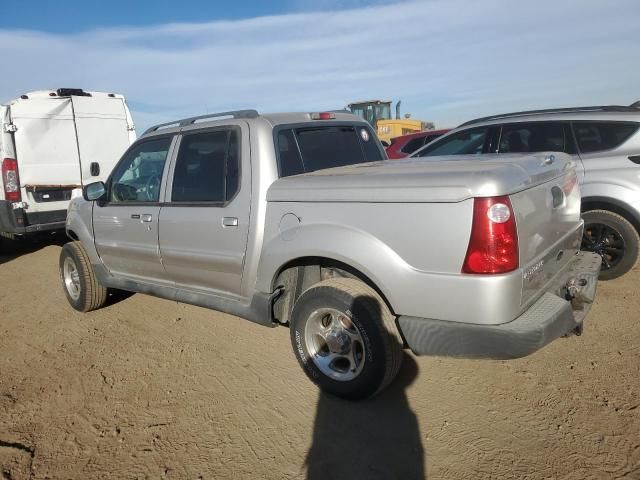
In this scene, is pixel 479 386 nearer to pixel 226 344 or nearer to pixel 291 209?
pixel 291 209

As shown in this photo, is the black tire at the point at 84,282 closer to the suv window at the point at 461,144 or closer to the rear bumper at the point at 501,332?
the rear bumper at the point at 501,332

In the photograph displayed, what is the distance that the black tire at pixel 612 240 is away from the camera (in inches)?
176

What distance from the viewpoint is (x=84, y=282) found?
4.70m

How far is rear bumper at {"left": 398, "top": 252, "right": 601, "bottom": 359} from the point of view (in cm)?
233

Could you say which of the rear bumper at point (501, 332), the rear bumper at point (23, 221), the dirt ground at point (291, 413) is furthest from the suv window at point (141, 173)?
the rear bumper at point (23, 221)

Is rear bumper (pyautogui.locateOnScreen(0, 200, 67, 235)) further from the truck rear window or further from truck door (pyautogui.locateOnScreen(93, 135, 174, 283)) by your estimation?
the truck rear window

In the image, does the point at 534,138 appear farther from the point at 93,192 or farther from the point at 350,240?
the point at 93,192

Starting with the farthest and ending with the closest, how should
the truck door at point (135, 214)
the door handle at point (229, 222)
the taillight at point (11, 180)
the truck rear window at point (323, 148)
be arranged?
the taillight at point (11, 180) < the truck door at point (135, 214) < the truck rear window at point (323, 148) < the door handle at point (229, 222)

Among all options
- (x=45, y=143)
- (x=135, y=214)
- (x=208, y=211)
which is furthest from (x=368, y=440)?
(x=45, y=143)

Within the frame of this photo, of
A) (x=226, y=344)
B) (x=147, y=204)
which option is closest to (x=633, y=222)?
(x=226, y=344)

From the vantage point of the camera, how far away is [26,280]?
631cm

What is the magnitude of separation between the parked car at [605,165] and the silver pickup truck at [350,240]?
156cm

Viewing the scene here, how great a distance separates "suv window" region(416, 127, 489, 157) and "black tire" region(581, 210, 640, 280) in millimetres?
1445

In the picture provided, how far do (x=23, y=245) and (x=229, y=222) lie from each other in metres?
7.29
